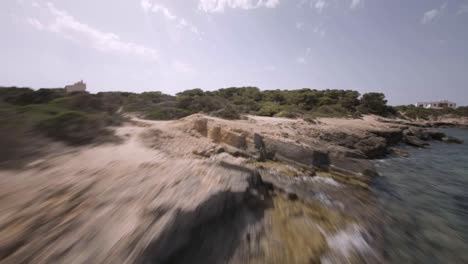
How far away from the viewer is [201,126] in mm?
9703

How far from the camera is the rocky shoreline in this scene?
91.6 inches

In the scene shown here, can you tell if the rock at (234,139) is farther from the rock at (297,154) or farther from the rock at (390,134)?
the rock at (390,134)

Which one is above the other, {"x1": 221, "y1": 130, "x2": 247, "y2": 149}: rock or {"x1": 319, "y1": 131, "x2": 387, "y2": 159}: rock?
{"x1": 221, "y1": 130, "x2": 247, "y2": 149}: rock

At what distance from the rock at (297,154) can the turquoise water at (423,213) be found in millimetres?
1998

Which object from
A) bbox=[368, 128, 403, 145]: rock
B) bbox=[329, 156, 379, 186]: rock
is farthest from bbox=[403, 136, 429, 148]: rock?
bbox=[329, 156, 379, 186]: rock

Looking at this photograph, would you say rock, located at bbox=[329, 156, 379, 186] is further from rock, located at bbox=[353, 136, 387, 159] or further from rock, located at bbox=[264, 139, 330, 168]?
rock, located at bbox=[353, 136, 387, 159]

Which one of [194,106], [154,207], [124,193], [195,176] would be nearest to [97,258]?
[154,207]

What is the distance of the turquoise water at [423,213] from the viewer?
3.70m

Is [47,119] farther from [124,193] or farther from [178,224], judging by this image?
[178,224]

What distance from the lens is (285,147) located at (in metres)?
7.95

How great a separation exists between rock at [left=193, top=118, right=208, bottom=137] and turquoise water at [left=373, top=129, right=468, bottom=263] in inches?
283

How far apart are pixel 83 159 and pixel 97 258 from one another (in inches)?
152

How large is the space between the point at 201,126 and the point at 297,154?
4.80m

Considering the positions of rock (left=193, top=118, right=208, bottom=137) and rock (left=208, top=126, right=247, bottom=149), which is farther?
rock (left=193, top=118, right=208, bottom=137)
